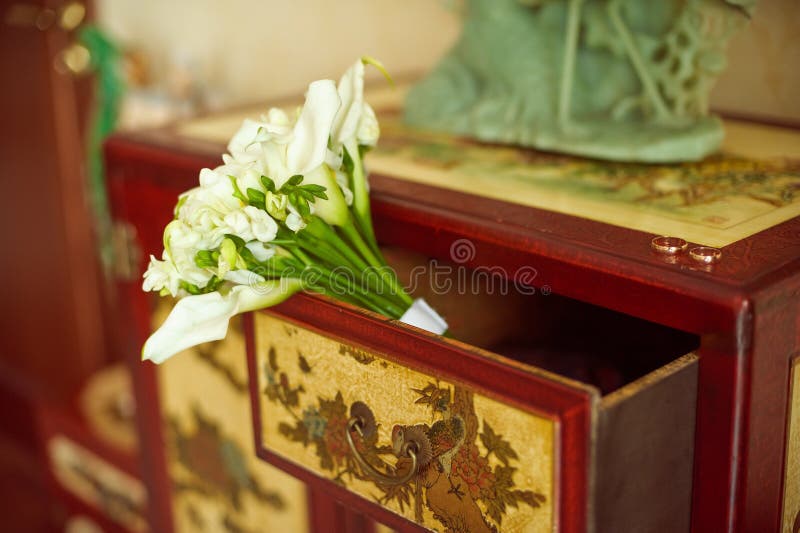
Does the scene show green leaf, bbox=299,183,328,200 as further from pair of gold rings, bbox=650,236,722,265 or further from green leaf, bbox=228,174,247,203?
pair of gold rings, bbox=650,236,722,265

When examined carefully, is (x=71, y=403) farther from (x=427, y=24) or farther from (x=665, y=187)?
(x=665, y=187)

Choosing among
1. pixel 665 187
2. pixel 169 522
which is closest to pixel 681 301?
pixel 665 187

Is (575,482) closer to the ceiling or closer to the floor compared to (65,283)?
closer to the ceiling

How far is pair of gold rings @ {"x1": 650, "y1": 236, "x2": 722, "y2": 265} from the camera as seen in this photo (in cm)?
65

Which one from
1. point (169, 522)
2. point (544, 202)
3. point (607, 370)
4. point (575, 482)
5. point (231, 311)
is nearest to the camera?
point (575, 482)

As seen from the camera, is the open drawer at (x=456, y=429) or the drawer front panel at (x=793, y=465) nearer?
the open drawer at (x=456, y=429)

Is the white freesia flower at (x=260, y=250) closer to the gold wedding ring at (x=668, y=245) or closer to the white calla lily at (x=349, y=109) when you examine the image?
the white calla lily at (x=349, y=109)

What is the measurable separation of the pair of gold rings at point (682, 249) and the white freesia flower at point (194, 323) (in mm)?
316

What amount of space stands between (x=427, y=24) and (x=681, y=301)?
0.94 meters

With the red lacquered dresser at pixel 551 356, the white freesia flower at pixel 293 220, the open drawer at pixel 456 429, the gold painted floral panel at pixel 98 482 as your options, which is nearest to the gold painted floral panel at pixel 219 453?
the red lacquered dresser at pixel 551 356

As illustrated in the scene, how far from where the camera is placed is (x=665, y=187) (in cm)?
84

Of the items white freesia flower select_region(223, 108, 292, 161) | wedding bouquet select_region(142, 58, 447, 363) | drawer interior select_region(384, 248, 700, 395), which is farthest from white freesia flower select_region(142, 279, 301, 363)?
drawer interior select_region(384, 248, 700, 395)

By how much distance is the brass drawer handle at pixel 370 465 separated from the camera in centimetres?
67

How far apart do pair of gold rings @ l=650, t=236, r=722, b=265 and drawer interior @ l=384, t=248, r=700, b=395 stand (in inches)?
8.4
